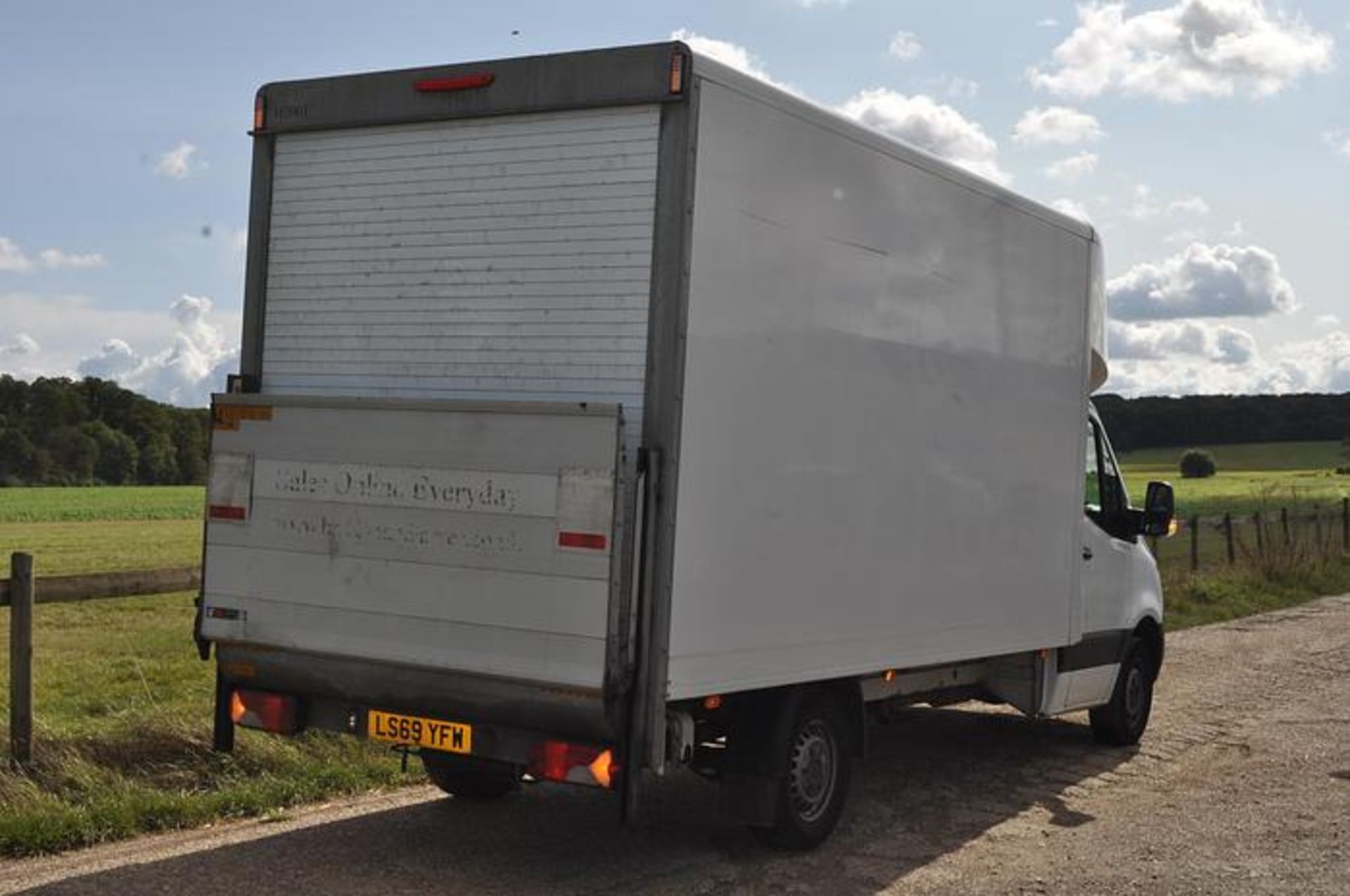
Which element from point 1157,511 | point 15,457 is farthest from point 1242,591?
point 15,457

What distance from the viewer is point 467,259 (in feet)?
21.2

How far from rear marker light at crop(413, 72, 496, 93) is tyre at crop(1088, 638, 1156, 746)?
18.8 feet

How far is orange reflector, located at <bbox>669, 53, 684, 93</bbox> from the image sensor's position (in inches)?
231

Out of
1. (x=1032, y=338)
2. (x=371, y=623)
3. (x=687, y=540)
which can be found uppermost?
(x=1032, y=338)

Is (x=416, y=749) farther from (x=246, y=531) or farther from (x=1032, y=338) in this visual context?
(x=1032, y=338)

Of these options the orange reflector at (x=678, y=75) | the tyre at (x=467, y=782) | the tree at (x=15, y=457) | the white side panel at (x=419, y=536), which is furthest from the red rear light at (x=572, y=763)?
the tree at (x=15, y=457)

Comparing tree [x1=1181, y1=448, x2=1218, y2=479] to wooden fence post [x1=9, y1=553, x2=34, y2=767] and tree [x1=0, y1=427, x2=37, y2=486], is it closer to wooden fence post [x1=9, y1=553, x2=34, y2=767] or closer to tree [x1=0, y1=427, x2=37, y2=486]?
tree [x1=0, y1=427, x2=37, y2=486]

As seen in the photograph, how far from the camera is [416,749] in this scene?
673cm

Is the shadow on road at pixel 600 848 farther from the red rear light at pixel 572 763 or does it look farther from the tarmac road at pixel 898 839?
the red rear light at pixel 572 763

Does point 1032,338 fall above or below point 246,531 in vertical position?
above

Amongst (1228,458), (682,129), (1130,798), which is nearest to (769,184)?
(682,129)

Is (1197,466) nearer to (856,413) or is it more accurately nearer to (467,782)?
(467,782)

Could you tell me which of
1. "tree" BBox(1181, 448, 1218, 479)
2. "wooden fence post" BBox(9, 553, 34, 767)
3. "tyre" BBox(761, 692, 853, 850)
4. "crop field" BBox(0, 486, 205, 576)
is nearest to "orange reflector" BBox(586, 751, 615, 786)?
"tyre" BBox(761, 692, 853, 850)

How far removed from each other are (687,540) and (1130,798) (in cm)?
376
